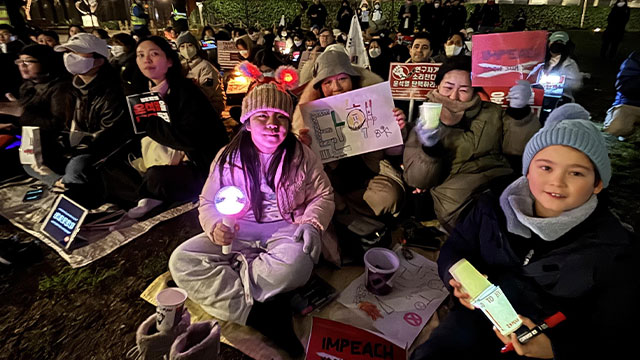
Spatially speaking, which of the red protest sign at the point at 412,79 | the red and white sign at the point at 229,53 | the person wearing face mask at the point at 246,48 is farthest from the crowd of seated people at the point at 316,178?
the red and white sign at the point at 229,53

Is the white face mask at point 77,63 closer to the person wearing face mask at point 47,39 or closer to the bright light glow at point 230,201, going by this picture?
the bright light glow at point 230,201

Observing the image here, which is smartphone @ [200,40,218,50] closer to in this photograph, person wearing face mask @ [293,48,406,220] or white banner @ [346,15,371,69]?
white banner @ [346,15,371,69]

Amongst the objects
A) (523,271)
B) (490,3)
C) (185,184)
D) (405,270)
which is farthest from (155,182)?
(490,3)

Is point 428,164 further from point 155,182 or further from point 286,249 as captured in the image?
point 155,182

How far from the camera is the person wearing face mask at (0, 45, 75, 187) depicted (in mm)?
3783

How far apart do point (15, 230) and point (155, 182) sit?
1.37 meters

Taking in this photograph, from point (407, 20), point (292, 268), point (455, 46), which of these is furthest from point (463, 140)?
point (407, 20)

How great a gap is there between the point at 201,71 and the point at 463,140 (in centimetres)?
471

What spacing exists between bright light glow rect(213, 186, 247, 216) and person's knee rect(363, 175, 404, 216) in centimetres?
126

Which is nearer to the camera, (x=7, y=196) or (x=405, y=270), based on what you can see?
(x=405, y=270)

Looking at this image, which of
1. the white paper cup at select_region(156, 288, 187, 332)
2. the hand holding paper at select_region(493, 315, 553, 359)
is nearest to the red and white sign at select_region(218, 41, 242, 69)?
the white paper cup at select_region(156, 288, 187, 332)

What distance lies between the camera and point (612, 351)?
1.36m

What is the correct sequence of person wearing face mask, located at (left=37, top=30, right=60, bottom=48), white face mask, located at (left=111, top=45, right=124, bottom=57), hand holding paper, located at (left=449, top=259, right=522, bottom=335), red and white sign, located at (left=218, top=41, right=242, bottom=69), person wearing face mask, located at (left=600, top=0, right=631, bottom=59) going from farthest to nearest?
person wearing face mask, located at (left=600, top=0, right=631, bottom=59) → red and white sign, located at (left=218, top=41, right=242, bottom=69) → person wearing face mask, located at (left=37, top=30, right=60, bottom=48) → white face mask, located at (left=111, top=45, right=124, bottom=57) → hand holding paper, located at (left=449, top=259, right=522, bottom=335)

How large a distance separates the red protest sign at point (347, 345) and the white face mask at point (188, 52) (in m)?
5.62
